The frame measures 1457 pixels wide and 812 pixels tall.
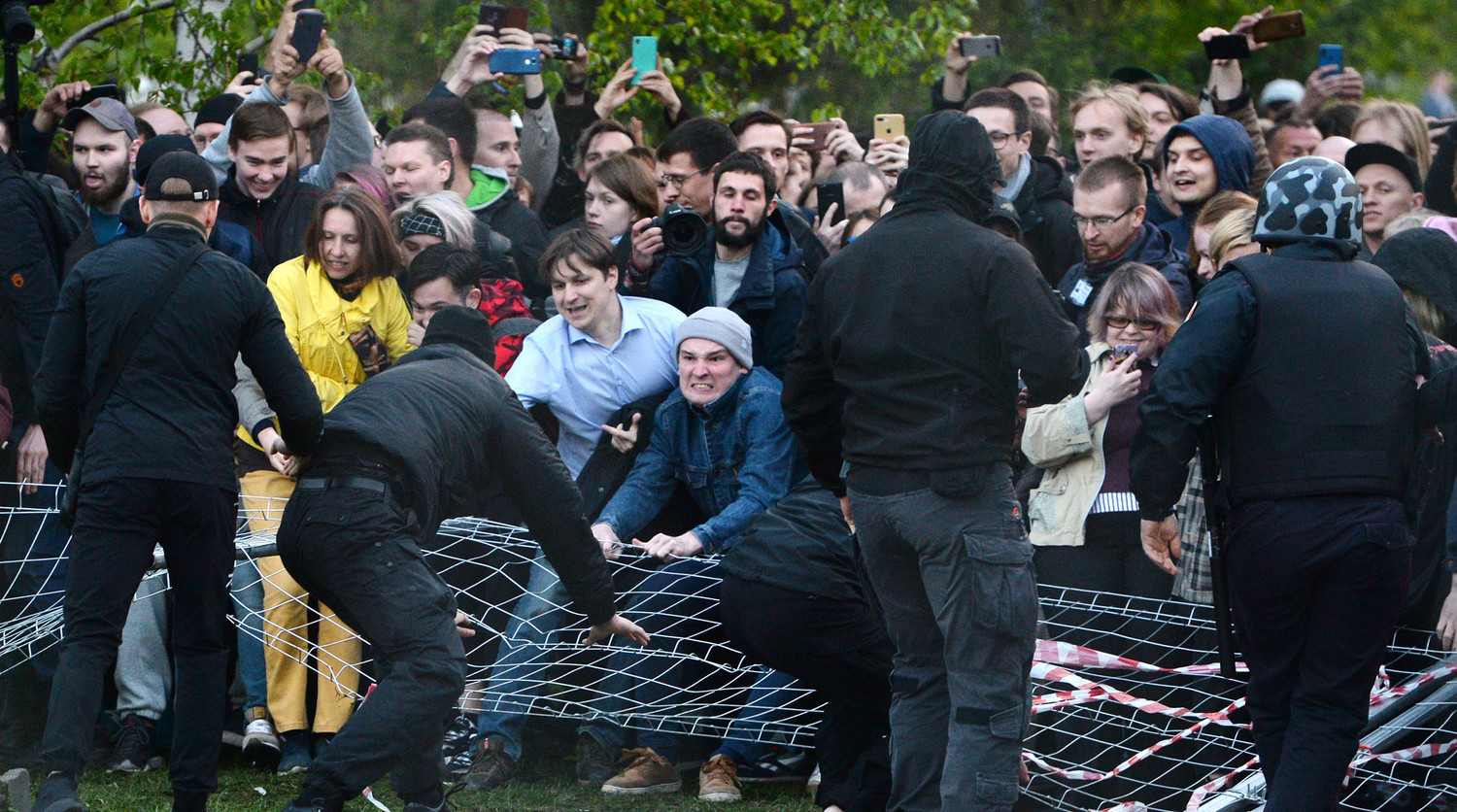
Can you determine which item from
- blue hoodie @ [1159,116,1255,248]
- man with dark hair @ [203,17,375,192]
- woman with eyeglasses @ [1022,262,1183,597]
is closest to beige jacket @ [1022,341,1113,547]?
woman with eyeglasses @ [1022,262,1183,597]

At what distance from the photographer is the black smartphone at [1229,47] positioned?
7414mm

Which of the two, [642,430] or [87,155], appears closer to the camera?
[642,430]

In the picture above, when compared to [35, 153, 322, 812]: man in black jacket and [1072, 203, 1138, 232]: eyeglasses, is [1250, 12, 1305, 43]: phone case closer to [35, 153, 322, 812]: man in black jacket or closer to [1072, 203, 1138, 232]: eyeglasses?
[1072, 203, 1138, 232]: eyeglasses

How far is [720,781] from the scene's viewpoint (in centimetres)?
541

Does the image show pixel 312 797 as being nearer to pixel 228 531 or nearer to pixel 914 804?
pixel 228 531

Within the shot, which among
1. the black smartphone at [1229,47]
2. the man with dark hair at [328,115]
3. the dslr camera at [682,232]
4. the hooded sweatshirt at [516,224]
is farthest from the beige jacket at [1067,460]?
the man with dark hair at [328,115]

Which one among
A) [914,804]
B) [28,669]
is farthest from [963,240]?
[28,669]

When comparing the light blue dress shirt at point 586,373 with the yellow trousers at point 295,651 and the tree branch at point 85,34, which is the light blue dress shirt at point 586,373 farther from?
the tree branch at point 85,34

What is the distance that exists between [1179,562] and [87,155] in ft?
13.5

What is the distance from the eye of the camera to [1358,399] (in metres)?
4.15

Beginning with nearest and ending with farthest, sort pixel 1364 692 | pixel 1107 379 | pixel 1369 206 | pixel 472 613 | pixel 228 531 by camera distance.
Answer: pixel 1364 692, pixel 228 531, pixel 1107 379, pixel 472 613, pixel 1369 206

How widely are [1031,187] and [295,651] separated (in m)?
3.15

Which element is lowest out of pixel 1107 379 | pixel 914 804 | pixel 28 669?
pixel 28 669

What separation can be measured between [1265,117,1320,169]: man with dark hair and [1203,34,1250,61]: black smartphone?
0.46 metres
